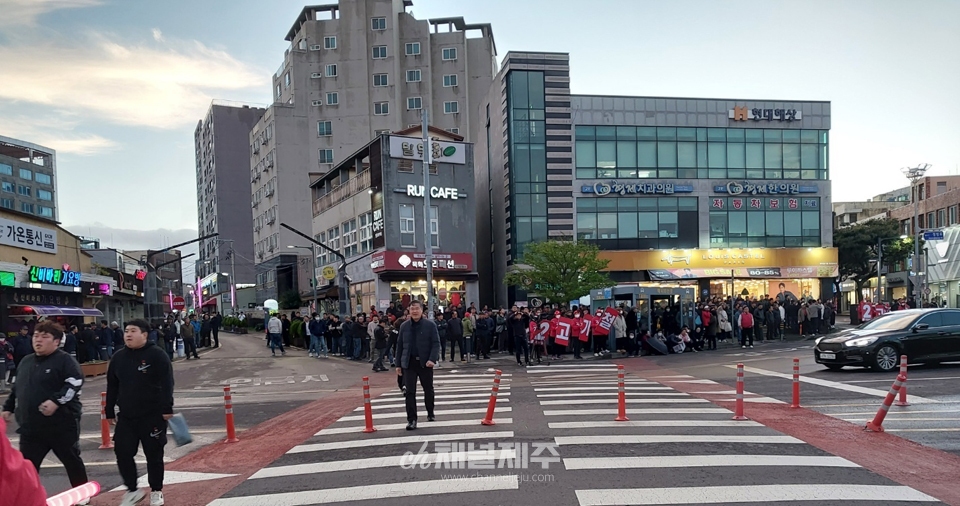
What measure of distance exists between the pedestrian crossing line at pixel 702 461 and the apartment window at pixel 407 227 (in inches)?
1290

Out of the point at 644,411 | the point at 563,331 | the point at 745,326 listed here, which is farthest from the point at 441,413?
the point at 745,326

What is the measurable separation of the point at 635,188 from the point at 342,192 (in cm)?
1971

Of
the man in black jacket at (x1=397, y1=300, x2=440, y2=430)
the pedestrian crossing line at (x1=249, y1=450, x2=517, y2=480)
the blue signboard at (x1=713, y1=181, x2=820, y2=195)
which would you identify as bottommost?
the pedestrian crossing line at (x1=249, y1=450, x2=517, y2=480)

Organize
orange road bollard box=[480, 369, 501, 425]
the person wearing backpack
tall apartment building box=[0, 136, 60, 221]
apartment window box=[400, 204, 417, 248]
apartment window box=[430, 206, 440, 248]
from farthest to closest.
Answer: tall apartment building box=[0, 136, 60, 221], apartment window box=[430, 206, 440, 248], apartment window box=[400, 204, 417, 248], the person wearing backpack, orange road bollard box=[480, 369, 501, 425]

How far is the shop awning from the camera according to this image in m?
32.8

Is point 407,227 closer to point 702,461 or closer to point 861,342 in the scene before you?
point 861,342

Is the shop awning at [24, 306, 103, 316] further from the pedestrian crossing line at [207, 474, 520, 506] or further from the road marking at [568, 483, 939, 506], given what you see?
the road marking at [568, 483, 939, 506]

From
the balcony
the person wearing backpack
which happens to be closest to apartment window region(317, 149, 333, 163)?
the balcony

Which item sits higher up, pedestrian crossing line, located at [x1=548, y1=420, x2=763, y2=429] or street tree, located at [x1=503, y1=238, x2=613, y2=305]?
street tree, located at [x1=503, y1=238, x2=613, y2=305]

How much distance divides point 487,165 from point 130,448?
50.1 meters

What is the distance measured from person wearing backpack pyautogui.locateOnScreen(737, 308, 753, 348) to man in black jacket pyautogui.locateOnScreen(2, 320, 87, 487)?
25540 millimetres

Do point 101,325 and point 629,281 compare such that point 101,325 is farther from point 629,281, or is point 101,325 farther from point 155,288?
point 629,281

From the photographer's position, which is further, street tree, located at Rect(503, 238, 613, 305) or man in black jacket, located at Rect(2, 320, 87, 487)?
street tree, located at Rect(503, 238, 613, 305)

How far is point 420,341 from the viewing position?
10.8 metres
